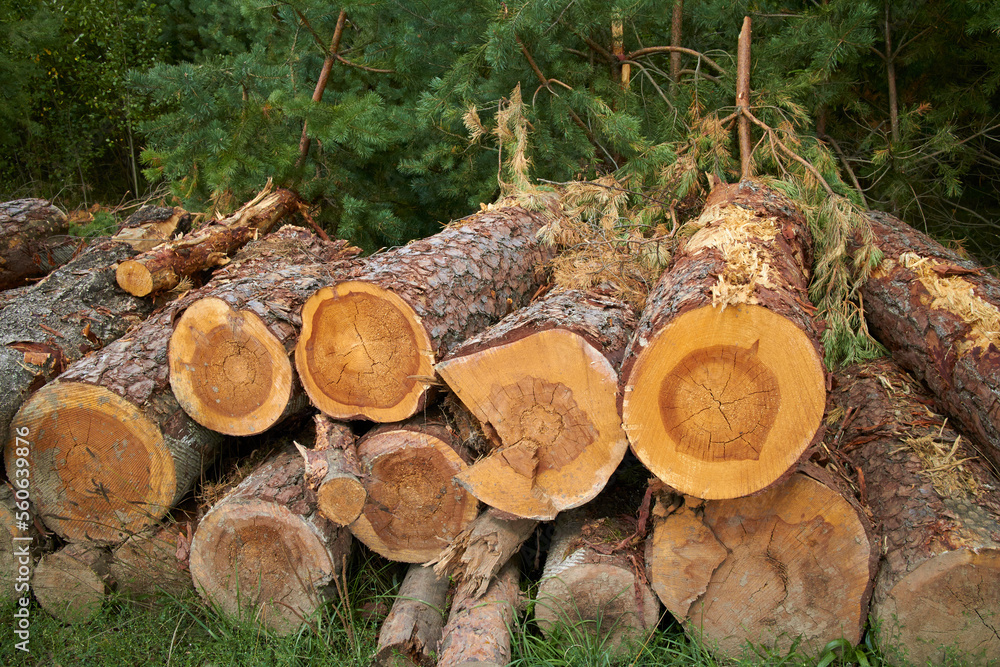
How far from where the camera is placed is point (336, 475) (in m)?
2.28

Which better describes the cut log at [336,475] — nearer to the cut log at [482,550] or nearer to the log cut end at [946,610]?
the cut log at [482,550]

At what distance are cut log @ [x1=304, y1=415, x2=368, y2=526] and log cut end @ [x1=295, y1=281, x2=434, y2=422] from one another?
0.43 ft

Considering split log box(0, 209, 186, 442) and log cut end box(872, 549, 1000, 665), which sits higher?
split log box(0, 209, 186, 442)

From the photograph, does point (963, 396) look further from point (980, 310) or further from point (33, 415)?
point (33, 415)

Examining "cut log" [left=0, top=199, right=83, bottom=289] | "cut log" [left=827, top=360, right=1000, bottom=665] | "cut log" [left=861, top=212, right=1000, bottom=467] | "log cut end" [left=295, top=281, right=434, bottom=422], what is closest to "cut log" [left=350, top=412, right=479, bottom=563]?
"log cut end" [left=295, top=281, right=434, bottom=422]

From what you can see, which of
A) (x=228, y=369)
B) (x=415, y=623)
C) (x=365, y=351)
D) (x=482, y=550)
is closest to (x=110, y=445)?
(x=228, y=369)

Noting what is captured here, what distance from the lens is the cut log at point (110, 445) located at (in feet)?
8.15

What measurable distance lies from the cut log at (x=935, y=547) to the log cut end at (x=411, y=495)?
4.59ft

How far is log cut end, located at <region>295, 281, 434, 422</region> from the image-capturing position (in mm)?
2398

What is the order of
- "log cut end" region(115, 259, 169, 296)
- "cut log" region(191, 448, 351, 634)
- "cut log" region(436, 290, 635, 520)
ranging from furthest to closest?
1. "log cut end" region(115, 259, 169, 296)
2. "cut log" region(191, 448, 351, 634)
3. "cut log" region(436, 290, 635, 520)

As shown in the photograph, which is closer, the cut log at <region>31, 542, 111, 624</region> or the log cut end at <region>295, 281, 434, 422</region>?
the log cut end at <region>295, 281, 434, 422</region>

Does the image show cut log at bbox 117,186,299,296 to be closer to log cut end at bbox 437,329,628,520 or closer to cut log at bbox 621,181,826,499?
log cut end at bbox 437,329,628,520

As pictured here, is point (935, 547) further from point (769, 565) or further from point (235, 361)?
point (235, 361)

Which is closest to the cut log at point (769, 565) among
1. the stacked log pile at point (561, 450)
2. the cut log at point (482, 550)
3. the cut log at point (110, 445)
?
the stacked log pile at point (561, 450)
